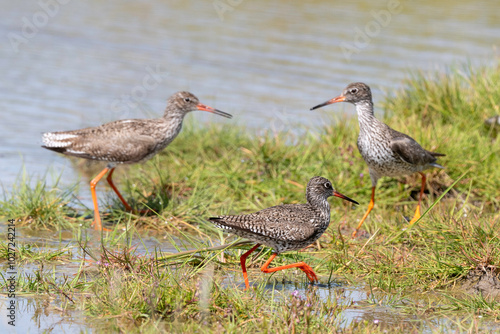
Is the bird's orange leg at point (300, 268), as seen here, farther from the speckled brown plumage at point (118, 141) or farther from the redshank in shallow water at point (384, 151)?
the speckled brown plumage at point (118, 141)

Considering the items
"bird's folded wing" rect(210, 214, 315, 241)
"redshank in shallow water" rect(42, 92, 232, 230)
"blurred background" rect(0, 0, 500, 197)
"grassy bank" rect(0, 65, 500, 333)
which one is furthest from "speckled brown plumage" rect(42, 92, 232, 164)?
"bird's folded wing" rect(210, 214, 315, 241)

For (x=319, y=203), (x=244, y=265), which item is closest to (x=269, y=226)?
(x=244, y=265)

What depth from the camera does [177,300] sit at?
5039mm

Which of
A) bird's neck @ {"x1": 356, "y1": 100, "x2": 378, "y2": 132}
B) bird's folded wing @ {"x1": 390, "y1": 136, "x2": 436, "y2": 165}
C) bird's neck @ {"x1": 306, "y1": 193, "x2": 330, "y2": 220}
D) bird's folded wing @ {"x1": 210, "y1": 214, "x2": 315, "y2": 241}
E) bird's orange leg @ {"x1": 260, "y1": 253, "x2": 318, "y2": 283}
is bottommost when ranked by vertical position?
bird's orange leg @ {"x1": 260, "y1": 253, "x2": 318, "y2": 283}

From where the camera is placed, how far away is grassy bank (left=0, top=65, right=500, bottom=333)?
507 cm

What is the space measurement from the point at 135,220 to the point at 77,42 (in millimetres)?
10550

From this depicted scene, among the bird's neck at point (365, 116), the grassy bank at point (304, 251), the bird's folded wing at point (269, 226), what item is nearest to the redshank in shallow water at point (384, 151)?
the bird's neck at point (365, 116)

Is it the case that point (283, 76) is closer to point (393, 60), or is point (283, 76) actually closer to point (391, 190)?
point (393, 60)

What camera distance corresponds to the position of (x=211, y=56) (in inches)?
645

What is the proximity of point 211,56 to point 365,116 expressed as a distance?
8677mm

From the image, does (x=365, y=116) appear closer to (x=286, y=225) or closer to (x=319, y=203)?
(x=319, y=203)

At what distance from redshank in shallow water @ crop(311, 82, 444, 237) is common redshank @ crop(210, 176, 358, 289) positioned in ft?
4.44

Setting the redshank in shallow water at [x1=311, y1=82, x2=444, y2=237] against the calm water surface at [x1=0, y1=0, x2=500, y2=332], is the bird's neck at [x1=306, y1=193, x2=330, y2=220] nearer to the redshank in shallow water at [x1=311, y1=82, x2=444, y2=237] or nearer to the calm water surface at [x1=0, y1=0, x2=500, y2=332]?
the redshank in shallow water at [x1=311, y1=82, x2=444, y2=237]

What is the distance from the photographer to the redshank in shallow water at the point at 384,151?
780 cm
